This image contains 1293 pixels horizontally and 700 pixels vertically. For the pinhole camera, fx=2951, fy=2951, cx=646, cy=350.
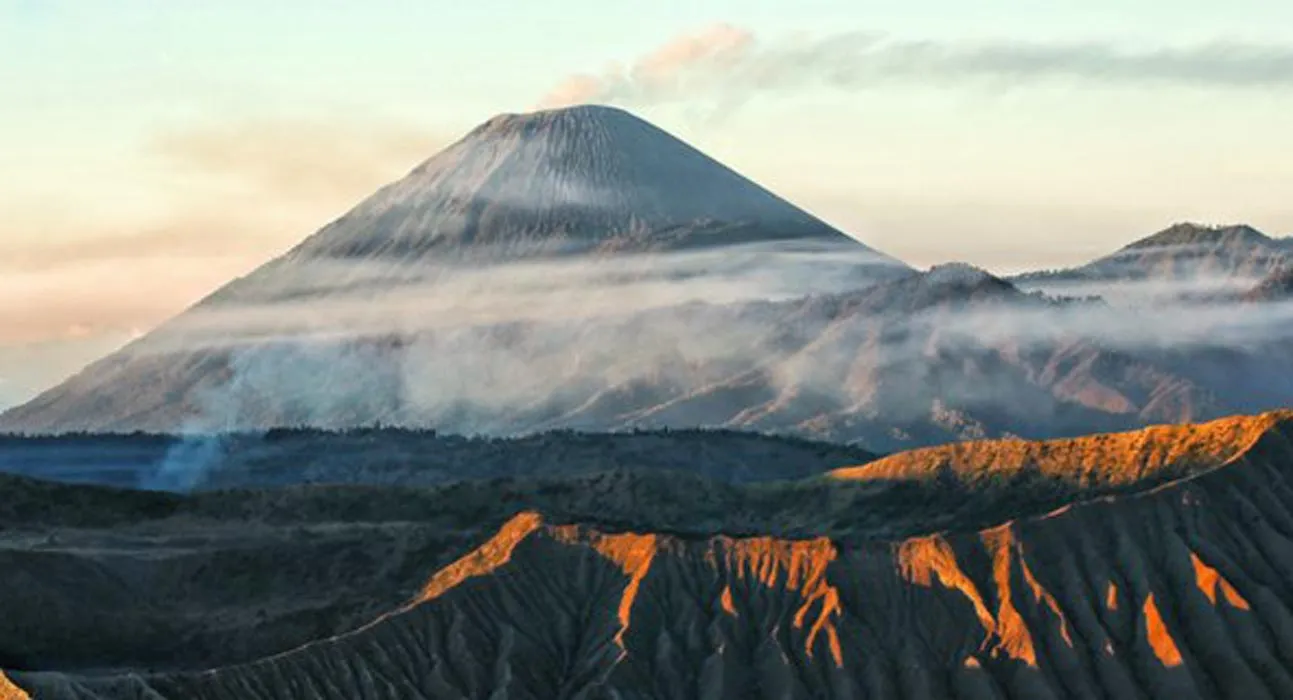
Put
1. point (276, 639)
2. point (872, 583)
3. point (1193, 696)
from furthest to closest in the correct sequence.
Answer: point (276, 639), point (872, 583), point (1193, 696)

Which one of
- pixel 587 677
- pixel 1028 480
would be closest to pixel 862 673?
pixel 587 677

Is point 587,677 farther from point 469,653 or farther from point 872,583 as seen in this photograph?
point 872,583

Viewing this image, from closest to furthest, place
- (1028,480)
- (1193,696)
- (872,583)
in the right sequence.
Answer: (1193,696), (872,583), (1028,480)

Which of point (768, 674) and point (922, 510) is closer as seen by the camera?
point (768, 674)

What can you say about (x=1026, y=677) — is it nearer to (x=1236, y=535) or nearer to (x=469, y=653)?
(x=1236, y=535)

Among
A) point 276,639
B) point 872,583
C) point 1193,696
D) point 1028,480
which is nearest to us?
point 1193,696

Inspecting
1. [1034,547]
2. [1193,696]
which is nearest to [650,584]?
[1034,547]
